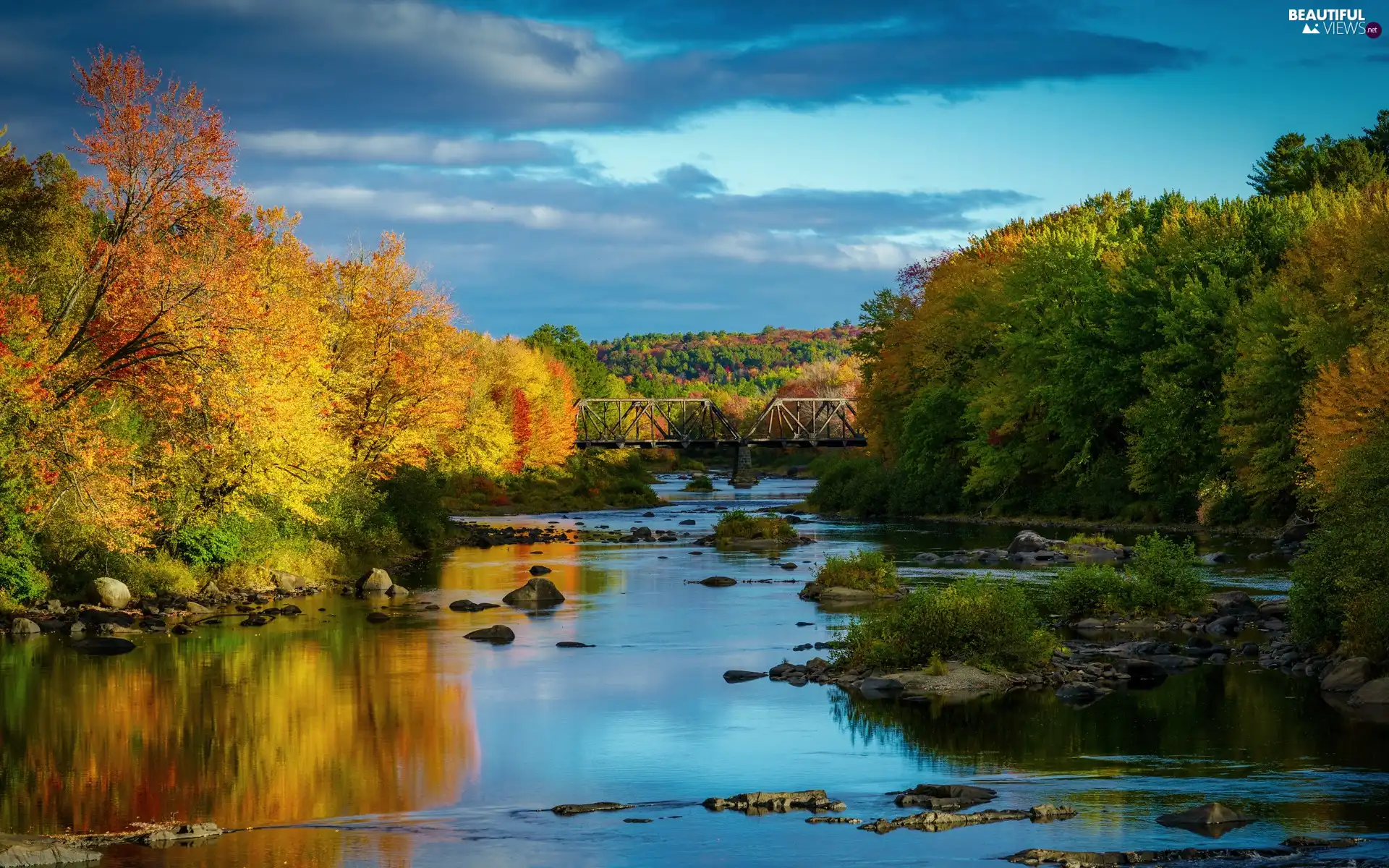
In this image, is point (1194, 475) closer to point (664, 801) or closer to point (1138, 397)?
point (1138, 397)

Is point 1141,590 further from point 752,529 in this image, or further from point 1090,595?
point 752,529

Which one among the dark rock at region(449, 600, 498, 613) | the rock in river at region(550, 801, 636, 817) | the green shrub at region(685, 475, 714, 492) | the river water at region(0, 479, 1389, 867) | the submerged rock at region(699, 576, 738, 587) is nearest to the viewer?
the river water at region(0, 479, 1389, 867)

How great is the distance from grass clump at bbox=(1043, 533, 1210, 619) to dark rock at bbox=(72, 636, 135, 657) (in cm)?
2568

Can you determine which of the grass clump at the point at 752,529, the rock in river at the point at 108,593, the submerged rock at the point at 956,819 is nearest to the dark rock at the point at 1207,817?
the submerged rock at the point at 956,819

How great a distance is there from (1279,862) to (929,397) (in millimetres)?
73886

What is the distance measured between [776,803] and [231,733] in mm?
12360

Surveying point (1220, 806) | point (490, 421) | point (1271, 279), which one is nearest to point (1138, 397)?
point (1271, 279)

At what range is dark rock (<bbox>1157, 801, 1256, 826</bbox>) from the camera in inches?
847

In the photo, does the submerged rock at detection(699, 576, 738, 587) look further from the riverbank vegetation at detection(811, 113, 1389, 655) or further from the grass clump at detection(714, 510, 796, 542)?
the riverbank vegetation at detection(811, 113, 1389, 655)

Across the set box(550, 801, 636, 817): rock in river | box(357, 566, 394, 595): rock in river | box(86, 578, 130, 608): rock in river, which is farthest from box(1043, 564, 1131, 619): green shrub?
box(86, 578, 130, 608): rock in river

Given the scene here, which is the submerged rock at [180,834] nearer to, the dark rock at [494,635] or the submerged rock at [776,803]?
the submerged rock at [776,803]

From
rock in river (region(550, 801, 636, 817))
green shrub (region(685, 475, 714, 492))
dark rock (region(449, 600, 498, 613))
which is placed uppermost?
green shrub (region(685, 475, 714, 492))

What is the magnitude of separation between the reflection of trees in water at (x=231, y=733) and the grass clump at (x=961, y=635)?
387 inches

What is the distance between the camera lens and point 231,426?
4991cm
